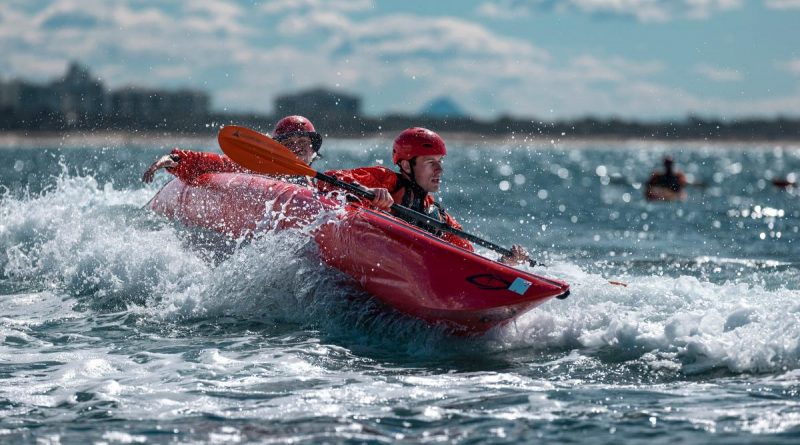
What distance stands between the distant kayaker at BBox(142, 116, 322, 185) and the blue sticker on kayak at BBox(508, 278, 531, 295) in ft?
9.68

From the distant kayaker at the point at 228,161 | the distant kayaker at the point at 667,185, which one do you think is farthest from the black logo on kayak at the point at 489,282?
the distant kayaker at the point at 667,185

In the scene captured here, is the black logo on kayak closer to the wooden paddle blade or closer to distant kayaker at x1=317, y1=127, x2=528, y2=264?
distant kayaker at x1=317, y1=127, x2=528, y2=264

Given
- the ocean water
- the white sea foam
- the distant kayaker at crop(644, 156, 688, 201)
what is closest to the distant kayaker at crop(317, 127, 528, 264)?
the ocean water

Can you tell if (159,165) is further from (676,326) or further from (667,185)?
(667,185)

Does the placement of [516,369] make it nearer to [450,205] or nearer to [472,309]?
[472,309]

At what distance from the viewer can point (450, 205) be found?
22.6 m

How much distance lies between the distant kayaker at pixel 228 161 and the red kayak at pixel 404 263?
91cm

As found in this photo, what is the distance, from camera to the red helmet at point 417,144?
7.08m

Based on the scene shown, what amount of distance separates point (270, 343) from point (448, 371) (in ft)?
4.31

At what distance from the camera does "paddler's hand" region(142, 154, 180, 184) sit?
8164 mm

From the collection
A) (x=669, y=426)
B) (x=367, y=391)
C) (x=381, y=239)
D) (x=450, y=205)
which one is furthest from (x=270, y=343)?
(x=450, y=205)

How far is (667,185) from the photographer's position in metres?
23.1

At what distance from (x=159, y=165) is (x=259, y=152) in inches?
49.2

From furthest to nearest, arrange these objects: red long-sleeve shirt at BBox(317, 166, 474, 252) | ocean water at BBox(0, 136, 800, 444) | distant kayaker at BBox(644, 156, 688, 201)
→ distant kayaker at BBox(644, 156, 688, 201) → red long-sleeve shirt at BBox(317, 166, 474, 252) → ocean water at BBox(0, 136, 800, 444)
